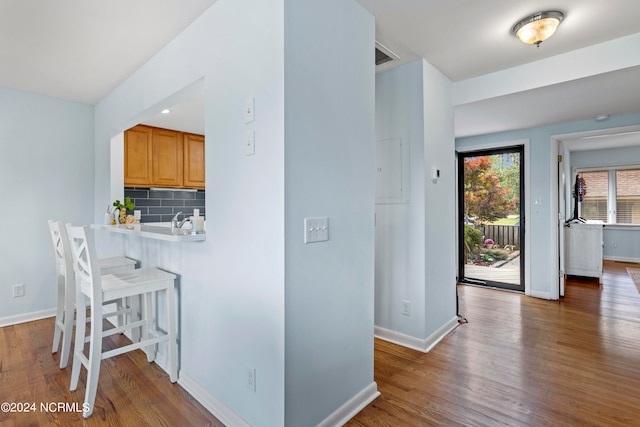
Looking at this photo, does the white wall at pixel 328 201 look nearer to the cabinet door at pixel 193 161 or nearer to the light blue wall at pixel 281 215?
the light blue wall at pixel 281 215

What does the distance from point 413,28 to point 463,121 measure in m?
1.91

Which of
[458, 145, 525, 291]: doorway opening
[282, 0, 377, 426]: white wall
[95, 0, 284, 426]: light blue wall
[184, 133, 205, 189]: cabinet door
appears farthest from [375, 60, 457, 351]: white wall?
[184, 133, 205, 189]: cabinet door

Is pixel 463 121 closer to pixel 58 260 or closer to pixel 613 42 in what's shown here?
pixel 613 42

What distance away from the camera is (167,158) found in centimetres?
436

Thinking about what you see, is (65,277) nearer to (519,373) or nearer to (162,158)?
(162,158)

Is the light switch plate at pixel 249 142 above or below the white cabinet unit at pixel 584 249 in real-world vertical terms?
above

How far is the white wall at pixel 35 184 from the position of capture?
10.6ft

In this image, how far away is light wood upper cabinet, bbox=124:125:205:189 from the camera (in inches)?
158

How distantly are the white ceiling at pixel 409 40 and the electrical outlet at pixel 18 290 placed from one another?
2.00 meters


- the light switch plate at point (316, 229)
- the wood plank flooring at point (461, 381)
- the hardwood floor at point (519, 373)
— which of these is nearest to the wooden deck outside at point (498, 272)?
the hardwood floor at point (519, 373)

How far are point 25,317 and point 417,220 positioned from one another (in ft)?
13.1

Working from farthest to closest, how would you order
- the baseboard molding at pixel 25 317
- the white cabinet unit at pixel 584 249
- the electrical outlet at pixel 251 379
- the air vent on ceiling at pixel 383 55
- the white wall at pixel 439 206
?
the white cabinet unit at pixel 584 249, the baseboard molding at pixel 25 317, the white wall at pixel 439 206, the air vent on ceiling at pixel 383 55, the electrical outlet at pixel 251 379

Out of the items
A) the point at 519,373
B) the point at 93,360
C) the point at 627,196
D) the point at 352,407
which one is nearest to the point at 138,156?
the point at 93,360

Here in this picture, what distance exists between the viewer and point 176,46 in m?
2.25
